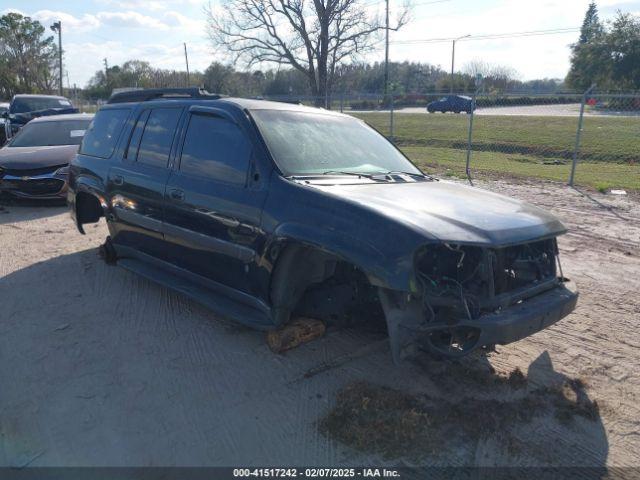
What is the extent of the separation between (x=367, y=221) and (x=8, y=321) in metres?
3.49

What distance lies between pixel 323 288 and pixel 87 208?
3938 mm

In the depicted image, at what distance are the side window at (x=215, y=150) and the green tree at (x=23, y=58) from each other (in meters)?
53.6

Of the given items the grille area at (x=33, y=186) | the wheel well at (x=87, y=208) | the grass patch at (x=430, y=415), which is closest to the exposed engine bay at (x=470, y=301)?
the grass patch at (x=430, y=415)

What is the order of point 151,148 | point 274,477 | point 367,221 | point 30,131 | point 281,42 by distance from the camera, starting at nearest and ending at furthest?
point 274,477 → point 367,221 → point 151,148 → point 30,131 → point 281,42

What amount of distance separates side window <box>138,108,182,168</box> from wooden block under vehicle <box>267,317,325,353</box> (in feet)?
6.15

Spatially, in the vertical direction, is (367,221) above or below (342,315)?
above

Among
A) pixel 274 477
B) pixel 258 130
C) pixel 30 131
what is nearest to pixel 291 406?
pixel 274 477

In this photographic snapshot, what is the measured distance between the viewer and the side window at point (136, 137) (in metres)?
5.25

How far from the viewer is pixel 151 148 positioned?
5051 millimetres

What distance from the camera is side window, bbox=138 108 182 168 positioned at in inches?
190

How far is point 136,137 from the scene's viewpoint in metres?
5.30

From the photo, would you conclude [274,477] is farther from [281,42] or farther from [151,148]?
[281,42]

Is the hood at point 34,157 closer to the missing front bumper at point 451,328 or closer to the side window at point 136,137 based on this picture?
the side window at point 136,137

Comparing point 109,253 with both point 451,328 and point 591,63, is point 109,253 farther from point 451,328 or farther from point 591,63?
point 591,63
